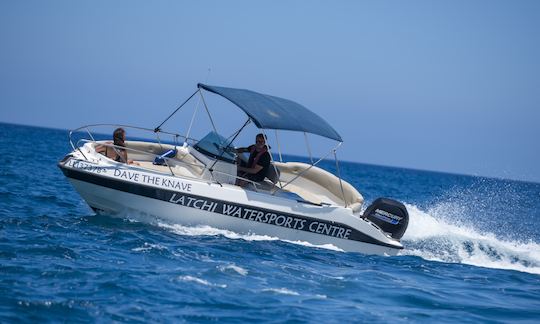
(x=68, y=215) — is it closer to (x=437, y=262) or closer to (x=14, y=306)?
(x=14, y=306)

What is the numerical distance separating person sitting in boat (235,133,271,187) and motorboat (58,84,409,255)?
14cm

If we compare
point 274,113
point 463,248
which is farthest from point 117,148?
point 463,248

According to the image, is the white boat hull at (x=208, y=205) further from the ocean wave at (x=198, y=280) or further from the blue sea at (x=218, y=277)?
the ocean wave at (x=198, y=280)

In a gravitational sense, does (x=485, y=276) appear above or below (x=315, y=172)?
below

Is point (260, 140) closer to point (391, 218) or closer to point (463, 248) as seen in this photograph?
point (391, 218)

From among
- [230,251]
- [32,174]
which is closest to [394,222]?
[230,251]

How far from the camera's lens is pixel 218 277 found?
378 inches

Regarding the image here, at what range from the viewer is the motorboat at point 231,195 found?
1270 cm

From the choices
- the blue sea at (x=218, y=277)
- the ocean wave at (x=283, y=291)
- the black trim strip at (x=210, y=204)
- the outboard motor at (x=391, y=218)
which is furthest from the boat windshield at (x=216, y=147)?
the ocean wave at (x=283, y=291)

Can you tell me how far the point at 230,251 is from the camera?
1155 cm

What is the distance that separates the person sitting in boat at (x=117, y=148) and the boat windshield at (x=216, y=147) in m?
1.57

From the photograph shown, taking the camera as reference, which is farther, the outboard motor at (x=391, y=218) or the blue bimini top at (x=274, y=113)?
the outboard motor at (x=391, y=218)

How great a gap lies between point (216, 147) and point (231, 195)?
62.7 inches

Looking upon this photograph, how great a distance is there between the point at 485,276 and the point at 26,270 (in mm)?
8418
